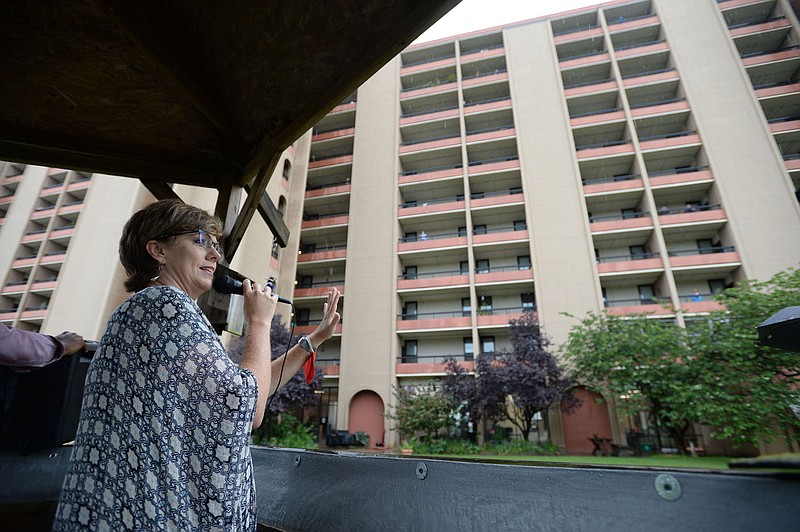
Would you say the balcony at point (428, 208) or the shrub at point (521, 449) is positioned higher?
the balcony at point (428, 208)

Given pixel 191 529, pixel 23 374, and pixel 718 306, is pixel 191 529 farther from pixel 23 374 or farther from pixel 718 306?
pixel 718 306

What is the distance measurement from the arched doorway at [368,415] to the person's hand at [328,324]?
20316 mm

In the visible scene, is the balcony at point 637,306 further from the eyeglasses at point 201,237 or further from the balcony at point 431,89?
the eyeglasses at point 201,237

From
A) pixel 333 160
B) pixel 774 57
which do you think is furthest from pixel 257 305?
pixel 774 57

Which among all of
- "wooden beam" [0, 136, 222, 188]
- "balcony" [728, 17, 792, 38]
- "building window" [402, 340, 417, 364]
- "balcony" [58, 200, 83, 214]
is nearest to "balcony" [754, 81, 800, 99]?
"balcony" [728, 17, 792, 38]

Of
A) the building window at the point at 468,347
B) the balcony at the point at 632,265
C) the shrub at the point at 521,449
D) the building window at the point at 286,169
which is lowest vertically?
the shrub at the point at 521,449

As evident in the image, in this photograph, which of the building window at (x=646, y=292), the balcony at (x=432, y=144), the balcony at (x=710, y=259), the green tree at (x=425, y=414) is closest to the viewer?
the green tree at (x=425, y=414)

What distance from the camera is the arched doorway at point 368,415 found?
21203 millimetres

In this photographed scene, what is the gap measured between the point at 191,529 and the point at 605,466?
3.20 ft

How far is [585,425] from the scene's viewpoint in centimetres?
1916

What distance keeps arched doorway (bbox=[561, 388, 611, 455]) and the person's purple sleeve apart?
20.3 metres

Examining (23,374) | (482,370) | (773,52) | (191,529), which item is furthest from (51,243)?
(773,52)

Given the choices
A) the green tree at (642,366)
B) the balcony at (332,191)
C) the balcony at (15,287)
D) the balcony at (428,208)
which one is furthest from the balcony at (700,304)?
the balcony at (15,287)

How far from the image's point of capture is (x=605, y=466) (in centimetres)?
100
